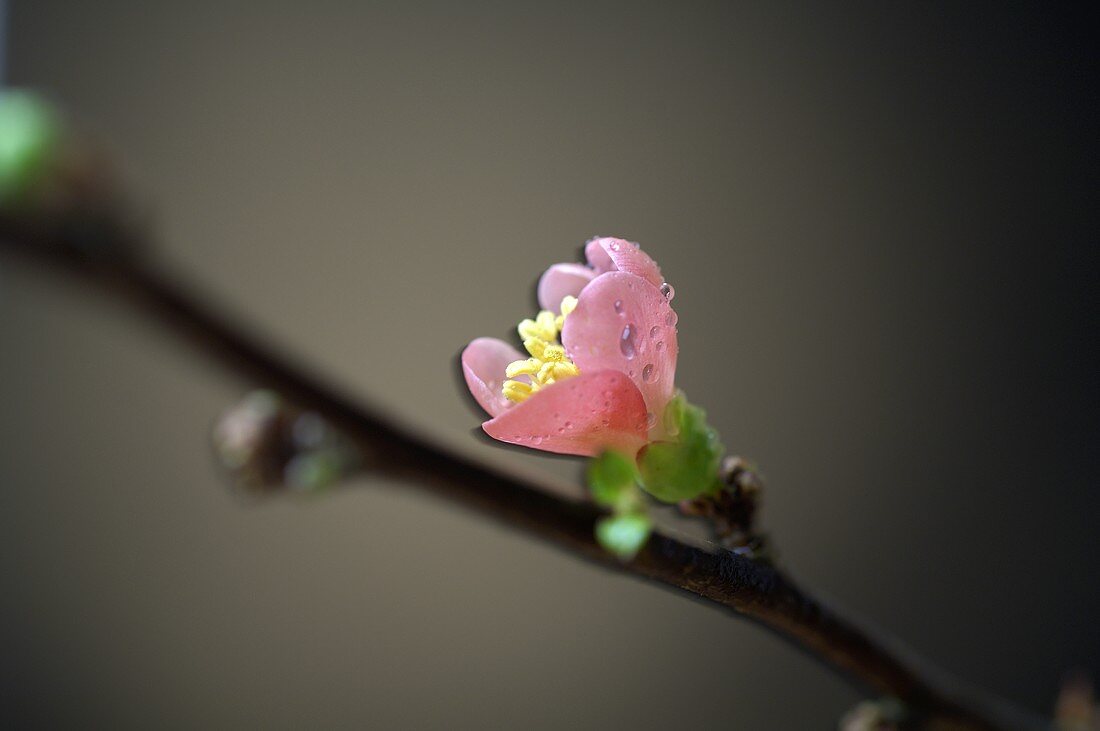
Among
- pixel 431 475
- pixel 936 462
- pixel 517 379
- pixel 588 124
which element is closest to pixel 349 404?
pixel 431 475

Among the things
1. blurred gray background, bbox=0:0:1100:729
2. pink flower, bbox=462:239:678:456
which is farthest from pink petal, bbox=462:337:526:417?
blurred gray background, bbox=0:0:1100:729

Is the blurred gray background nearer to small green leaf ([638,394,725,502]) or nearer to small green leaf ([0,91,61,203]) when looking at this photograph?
small green leaf ([638,394,725,502])

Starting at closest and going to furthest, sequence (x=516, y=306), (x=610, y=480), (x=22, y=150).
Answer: (x=22, y=150)
(x=610, y=480)
(x=516, y=306)

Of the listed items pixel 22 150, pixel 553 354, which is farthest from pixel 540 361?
pixel 22 150

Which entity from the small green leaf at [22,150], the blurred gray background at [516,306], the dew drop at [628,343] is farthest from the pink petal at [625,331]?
the blurred gray background at [516,306]

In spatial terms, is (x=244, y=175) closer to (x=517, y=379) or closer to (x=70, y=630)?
(x=70, y=630)

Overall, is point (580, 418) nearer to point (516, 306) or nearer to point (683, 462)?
point (683, 462)
